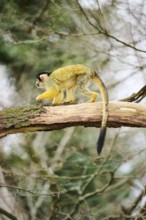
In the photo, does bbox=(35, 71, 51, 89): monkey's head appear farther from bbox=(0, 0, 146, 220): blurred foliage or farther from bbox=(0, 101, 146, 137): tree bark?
bbox=(0, 0, 146, 220): blurred foliage

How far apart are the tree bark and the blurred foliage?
2.17 metres

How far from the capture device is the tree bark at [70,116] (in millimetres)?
2934

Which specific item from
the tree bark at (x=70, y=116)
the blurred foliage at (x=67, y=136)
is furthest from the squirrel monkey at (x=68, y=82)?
the blurred foliage at (x=67, y=136)

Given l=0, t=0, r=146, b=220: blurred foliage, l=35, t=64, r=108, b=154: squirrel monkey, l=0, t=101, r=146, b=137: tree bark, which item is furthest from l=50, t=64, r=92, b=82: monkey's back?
l=0, t=0, r=146, b=220: blurred foliage

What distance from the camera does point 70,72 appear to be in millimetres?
3164

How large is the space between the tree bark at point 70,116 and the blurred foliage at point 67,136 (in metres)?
2.17

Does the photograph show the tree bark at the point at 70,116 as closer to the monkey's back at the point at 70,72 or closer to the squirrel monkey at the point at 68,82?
the squirrel monkey at the point at 68,82

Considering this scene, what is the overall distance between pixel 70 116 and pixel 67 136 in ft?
15.1

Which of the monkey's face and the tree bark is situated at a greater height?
the monkey's face

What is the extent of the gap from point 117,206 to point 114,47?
309 centimetres

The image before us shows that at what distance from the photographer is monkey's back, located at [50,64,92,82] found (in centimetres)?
313

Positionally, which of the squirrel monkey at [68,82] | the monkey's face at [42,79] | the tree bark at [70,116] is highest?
the monkey's face at [42,79]

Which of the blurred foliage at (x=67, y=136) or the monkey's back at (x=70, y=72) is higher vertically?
the blurred foliage at (x=67, y=136)

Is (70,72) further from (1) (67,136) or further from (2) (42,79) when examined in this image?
(1) (67,136)
